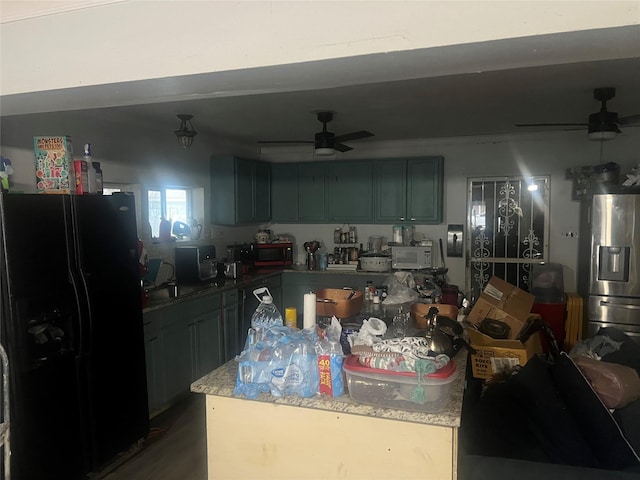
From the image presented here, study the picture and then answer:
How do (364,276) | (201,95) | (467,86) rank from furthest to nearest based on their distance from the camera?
(364,276) → (467,86) → (201,95)

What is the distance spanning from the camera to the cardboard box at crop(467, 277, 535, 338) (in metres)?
2.98

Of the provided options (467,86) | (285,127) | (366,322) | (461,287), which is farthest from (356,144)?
(366,322)

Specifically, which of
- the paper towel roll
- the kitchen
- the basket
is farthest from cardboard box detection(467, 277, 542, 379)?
the kitchen

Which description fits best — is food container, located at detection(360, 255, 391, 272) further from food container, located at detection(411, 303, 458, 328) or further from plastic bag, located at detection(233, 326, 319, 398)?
plastic bag, located at detection(233, 326, 319, 398)

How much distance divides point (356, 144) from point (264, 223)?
59.8 inches

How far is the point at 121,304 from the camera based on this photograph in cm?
277

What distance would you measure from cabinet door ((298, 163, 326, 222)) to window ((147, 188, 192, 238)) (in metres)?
1.40

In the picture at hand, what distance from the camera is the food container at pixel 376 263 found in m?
5.09

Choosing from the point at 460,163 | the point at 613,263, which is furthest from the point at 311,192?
the point at 613,263

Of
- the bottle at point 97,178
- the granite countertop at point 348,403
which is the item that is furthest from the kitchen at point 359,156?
the granite countertop at point 348,403

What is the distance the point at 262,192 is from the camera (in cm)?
558

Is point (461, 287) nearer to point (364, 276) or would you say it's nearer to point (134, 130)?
point (364, 276)

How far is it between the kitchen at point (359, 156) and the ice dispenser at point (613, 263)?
26.3 inches

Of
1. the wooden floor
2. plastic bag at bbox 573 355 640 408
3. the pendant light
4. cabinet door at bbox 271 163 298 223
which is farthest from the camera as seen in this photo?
cabinet door at bbox 271 163 298 223
